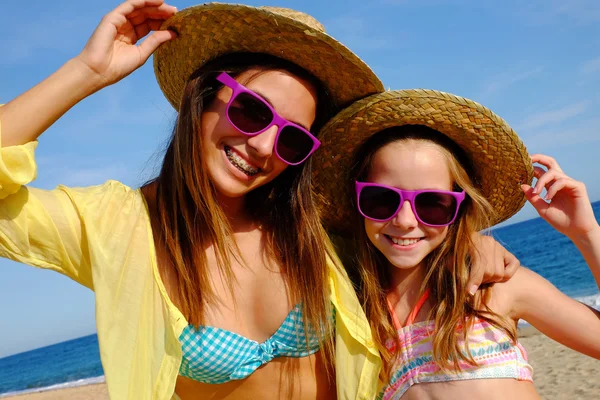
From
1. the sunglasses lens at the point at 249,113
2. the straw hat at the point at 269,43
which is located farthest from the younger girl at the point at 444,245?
the sunglasses lens at the point at 249,113

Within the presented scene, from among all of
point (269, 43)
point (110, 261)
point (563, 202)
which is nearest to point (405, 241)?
point (563, 202)

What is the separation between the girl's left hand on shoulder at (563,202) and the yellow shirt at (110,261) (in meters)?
1.96

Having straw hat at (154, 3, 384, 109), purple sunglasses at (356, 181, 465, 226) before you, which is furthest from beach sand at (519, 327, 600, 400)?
straw hat at (154, 3, 384, 109)

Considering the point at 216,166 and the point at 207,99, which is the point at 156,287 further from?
the point at 207,99

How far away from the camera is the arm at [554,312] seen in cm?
269

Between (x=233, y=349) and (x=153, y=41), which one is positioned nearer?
(x=233, y=349)

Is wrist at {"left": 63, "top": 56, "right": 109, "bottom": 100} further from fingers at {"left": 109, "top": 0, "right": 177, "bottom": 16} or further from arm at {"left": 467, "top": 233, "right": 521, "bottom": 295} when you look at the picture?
arm at {"left": 467, "top": 233, "right": 521, "bottom": 295}

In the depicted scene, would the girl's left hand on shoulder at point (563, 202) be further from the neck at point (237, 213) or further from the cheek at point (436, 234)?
the neck at point (237, 213)

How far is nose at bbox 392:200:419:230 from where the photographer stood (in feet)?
9.05

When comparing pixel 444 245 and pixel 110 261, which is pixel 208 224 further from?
pixel 444 245

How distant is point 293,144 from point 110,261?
102cm

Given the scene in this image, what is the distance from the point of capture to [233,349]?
2.47 metres

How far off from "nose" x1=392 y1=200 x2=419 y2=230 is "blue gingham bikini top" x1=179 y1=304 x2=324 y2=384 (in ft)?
2.19

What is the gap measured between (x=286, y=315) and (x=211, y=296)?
1.22ft
